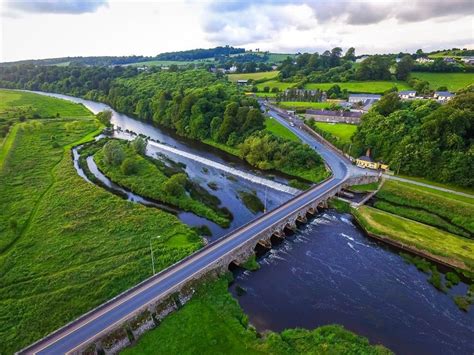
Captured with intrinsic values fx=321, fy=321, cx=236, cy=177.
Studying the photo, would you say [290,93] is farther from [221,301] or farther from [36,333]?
[36,333]

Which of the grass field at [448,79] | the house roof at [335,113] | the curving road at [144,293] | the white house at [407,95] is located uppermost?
the grass field at [448,79]

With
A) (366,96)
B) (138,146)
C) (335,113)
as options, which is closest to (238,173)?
(138,146)

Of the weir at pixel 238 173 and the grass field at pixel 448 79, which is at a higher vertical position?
the grass field at pixel 448 79

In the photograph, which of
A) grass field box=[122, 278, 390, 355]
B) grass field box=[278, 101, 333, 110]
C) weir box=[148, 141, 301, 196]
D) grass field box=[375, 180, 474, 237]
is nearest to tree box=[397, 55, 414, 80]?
grass field box=[278, 101, 333, 110]

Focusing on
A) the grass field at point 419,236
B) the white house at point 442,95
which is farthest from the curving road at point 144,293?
the white house at point 442,95

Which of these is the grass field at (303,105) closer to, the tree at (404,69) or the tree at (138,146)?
the tree at (404,69)

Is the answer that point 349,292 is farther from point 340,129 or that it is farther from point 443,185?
point 340,129
